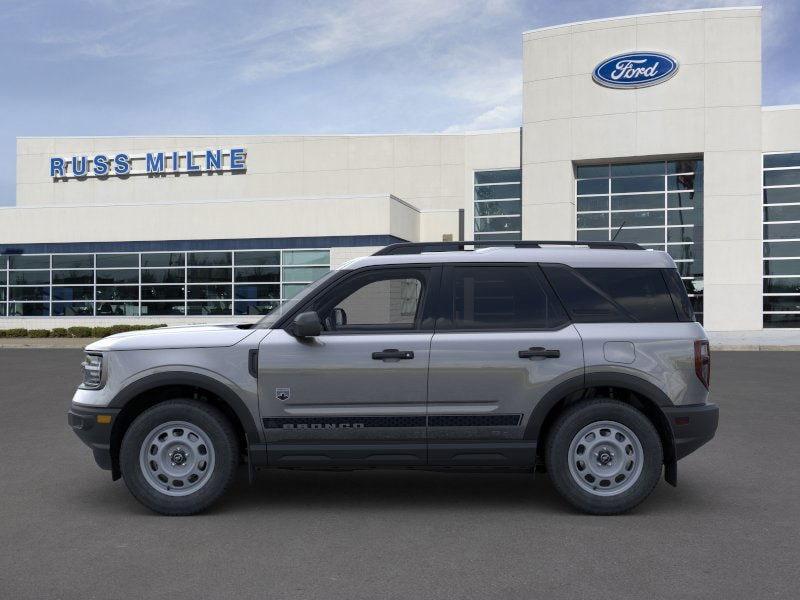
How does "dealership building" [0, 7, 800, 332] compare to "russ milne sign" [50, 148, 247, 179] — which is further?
"russ milne sign" [50, 148, 247, 179]

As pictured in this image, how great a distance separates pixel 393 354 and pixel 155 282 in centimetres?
3503

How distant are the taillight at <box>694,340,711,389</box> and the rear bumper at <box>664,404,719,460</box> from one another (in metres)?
0.22

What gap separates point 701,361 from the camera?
6.12 meters

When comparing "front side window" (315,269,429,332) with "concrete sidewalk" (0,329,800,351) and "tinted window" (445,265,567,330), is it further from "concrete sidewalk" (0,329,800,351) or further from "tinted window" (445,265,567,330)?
"concrete sidewalk" (0,329,800,351)

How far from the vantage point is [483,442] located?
6.02 meters

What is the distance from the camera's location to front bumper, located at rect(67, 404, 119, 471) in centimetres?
608

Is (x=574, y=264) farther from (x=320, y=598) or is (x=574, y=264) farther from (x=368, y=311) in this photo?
(x=320, y=598)

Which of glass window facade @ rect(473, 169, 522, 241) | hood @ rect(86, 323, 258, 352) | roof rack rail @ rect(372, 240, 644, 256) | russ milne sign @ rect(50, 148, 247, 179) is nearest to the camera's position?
hood @ rect(86, 323, 258, 352)

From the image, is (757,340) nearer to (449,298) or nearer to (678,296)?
(678,296)

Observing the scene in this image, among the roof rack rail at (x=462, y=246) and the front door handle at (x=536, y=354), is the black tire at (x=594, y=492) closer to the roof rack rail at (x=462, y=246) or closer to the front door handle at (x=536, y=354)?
the front door handle at (x=536, y=354)

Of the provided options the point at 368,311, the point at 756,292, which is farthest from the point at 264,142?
the point at 368,311

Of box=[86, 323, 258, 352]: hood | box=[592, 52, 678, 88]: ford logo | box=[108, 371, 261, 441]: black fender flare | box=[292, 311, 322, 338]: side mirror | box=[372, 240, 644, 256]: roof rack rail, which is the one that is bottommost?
box=[108, 371, 261, 441]: black fender flare

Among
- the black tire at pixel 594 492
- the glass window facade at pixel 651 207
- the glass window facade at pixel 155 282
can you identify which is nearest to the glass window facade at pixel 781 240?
the glass window facade at pixel 651 207

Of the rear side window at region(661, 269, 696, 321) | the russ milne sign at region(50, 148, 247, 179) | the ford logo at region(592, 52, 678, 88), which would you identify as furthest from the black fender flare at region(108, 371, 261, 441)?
the russ milne sign at region(50, 148, 247, 179)
